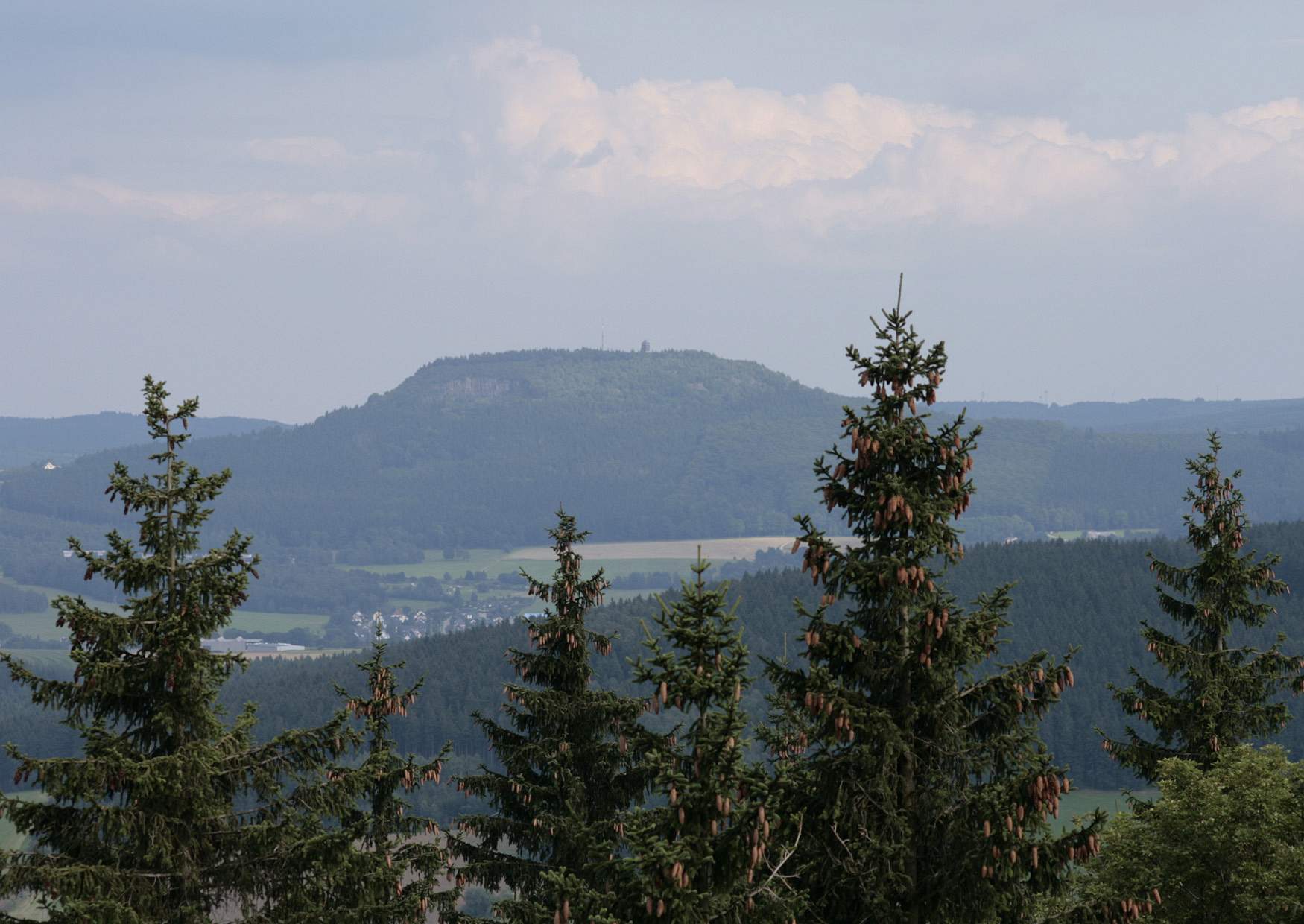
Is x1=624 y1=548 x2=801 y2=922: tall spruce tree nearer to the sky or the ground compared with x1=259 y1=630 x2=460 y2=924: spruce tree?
nearer to the sky

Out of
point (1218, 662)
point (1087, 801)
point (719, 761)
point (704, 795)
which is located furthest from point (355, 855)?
point (1087, 801)

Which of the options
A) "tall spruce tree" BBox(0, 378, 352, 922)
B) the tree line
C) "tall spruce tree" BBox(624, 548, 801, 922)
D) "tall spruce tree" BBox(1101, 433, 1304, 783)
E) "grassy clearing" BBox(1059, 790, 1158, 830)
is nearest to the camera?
"tall spruce tree" BBox(624, 548, 801, 922)

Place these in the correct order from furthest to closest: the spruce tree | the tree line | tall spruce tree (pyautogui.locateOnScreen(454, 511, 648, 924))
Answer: tall spruce tree (pyautogui.locateOnScreen(454, 511, 648, 924))
the spruce tree
the tree line

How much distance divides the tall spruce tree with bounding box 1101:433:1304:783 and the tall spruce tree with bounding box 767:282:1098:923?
15190 millimetres

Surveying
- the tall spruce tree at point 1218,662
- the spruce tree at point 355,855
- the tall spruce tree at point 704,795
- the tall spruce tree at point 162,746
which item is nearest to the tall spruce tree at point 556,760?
the spruce tree at point 355,855

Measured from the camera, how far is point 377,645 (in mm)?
29828

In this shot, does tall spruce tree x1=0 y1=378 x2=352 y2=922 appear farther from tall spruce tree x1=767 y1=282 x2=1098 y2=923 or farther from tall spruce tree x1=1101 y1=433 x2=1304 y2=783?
tall spruce tree x1=1101 y1=433 x2=1304 y2=783

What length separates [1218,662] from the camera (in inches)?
1304

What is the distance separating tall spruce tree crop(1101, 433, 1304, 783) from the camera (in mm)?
32906

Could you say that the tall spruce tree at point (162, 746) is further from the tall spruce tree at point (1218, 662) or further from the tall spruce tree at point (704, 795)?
the tall spruce tree at point (1218, 662)

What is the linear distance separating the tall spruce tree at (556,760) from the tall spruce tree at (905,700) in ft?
32.5

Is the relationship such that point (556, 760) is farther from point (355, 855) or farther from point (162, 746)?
point (162, 746)

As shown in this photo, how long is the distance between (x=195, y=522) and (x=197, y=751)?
3.40 metres

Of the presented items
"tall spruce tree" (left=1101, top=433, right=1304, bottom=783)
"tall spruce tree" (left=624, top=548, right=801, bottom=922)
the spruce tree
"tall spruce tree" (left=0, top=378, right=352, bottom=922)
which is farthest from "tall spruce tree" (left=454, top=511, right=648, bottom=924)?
"tall spruce tree" (left=1101, top=433, right=1304, bottom=783)
